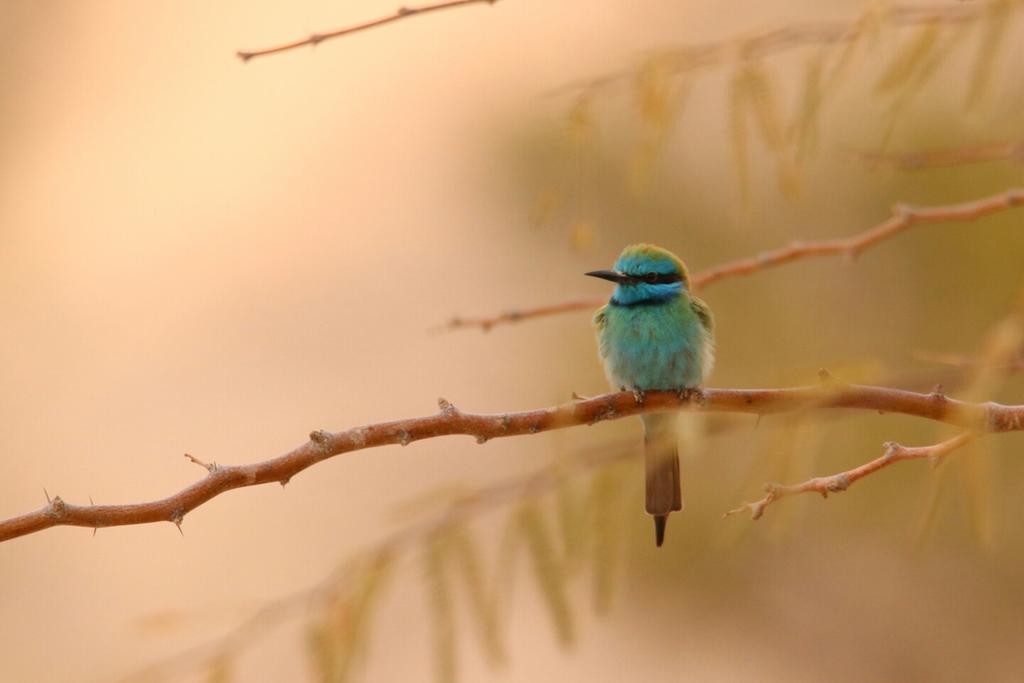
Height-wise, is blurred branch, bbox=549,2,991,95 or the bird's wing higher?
blurred branch, bbox=549,2,991,95

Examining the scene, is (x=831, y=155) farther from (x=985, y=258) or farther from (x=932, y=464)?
(x=932, y=464)

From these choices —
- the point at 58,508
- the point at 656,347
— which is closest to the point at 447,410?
the point at 58,508

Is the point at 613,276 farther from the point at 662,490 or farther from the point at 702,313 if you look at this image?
the point at 662,490

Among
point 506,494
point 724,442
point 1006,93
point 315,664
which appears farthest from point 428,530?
point 724,442

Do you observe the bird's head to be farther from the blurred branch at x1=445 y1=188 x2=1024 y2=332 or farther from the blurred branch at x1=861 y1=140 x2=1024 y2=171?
the blurred branch at x1=861 y1=140 x2=1024 y2=171

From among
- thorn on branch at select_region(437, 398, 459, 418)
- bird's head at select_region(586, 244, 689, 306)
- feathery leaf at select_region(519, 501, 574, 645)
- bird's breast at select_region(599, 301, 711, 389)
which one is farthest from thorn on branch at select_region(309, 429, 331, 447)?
bird's head at select_region(586, 244, 689, 306)

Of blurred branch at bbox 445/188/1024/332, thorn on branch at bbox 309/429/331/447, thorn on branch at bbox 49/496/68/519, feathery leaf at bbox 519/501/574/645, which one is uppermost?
blurred branch at bbox 445/188/1024/332
